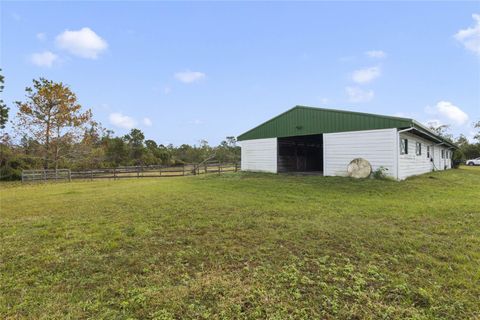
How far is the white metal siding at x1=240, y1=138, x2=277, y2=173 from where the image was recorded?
48.5 ft

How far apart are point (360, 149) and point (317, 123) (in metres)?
2.64

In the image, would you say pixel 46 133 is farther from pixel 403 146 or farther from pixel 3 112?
pixel 403 146

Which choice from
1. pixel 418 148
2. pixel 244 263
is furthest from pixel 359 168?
pixel 244 263

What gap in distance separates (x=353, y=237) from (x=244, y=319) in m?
2.69

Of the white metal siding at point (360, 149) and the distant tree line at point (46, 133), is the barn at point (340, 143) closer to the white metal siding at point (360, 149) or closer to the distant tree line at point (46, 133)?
the white metal siding at point (360, 149)

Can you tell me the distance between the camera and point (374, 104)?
86.7ft

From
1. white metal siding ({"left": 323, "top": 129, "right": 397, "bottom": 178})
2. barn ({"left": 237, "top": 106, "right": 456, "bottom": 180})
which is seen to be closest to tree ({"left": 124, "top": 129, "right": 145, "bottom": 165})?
barn ({"left": 237, "top": 106, "right": 456, "bottom": 180})

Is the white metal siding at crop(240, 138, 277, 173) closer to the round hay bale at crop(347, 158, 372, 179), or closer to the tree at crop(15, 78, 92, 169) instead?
the round hay bale at crop(347, 158, 372, 179)

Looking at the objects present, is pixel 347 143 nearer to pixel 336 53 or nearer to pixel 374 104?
pixel 336 53

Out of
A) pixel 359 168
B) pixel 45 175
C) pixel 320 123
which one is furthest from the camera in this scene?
pixel 45 175

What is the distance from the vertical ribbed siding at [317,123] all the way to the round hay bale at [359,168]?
5.21 ft

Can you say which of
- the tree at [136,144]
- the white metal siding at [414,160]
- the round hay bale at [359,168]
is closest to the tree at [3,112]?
the tree at [136,144]

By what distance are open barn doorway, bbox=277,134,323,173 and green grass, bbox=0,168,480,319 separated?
950 cm

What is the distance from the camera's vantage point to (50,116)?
21453 millimetres
